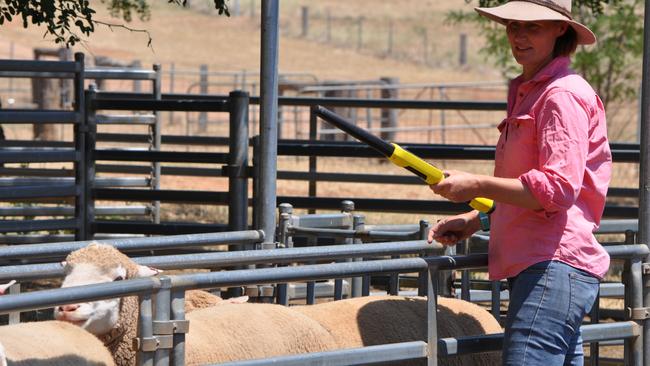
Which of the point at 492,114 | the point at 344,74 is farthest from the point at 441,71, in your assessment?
the point at 492,114

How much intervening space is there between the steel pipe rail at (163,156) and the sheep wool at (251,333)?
344 centimetres

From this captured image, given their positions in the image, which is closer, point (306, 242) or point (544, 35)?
point (544, 35)

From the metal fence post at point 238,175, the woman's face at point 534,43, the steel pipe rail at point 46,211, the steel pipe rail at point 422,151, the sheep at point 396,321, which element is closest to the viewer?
the woman's face at point 534,43

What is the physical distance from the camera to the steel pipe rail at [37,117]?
26.7ft

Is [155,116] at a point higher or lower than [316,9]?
lower

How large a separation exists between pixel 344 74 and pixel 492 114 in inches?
472

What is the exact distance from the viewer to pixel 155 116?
35.0 ft

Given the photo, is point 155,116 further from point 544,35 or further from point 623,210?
point 544,35

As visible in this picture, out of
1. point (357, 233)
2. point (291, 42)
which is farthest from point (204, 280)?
point (291, 42)

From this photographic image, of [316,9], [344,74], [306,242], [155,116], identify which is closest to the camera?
[306,242]

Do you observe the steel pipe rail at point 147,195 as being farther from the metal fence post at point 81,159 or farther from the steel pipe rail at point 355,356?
the steel pipe rail at point 355,356

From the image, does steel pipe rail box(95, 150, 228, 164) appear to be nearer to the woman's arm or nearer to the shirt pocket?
the shirt pocket

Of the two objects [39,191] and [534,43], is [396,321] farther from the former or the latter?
[39,191]

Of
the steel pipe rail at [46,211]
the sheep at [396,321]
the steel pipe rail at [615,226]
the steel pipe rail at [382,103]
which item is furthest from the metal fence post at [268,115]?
the steel pipe rail at [46,211]
